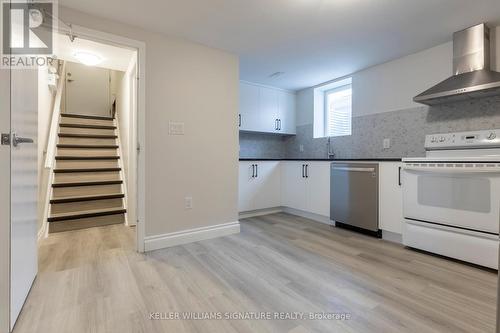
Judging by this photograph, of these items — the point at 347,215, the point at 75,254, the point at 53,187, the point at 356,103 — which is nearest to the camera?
the point at 75,254

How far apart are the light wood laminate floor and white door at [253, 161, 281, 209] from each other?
117 cm

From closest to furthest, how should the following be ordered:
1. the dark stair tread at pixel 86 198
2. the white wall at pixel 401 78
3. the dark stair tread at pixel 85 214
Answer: the white wall at pixel 401 78 → the dark stair tread at pixel 85 214 → the dark stair tread at pixel 86 198

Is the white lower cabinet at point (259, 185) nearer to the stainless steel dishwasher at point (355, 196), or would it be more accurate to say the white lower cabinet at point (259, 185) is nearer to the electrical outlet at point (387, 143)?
the stainless steel dishwasher at point (355, 196)

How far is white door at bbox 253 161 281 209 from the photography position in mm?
3570

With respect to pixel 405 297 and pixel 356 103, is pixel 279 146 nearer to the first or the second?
pixel 356 103

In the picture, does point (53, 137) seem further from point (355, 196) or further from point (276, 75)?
point (355, 196)

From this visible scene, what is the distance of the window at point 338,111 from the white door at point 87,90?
16.9 ft

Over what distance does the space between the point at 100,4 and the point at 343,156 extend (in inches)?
132

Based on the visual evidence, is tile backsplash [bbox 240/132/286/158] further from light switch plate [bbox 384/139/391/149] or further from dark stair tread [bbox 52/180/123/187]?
dark stair tread [bbox 52/180/123/187]

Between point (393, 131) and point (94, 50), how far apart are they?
139 inches

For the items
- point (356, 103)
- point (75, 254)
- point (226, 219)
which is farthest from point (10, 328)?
point (356, 103)

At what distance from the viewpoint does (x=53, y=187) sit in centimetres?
317

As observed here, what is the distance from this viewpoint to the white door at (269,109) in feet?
13.4

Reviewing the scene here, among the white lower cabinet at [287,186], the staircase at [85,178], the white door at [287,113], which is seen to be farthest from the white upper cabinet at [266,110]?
the staircase at [85,178]
